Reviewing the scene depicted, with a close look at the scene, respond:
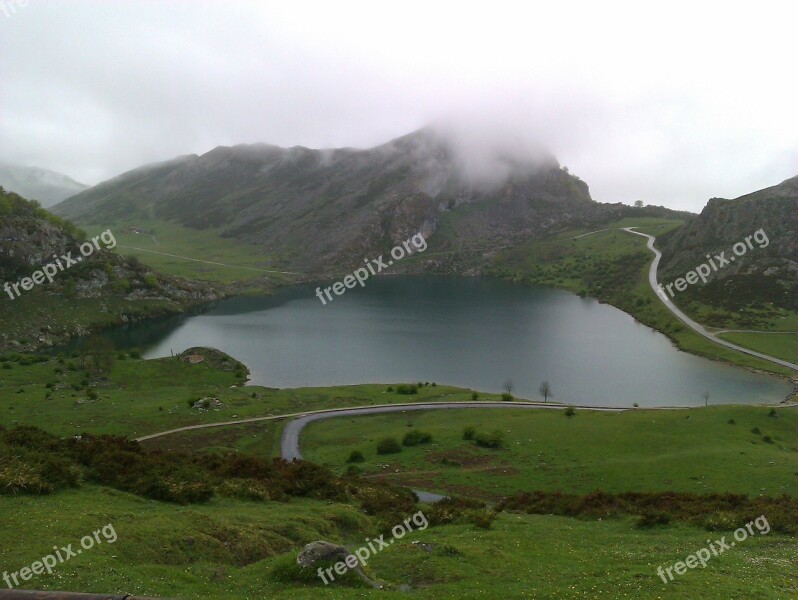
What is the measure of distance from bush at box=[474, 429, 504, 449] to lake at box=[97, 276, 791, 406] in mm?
33257

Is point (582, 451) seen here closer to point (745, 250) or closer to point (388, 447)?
point (388, 447)

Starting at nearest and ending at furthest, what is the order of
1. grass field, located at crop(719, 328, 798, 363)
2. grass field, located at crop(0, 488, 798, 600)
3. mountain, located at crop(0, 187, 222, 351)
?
grass field, located at crop(0, 488, 798, 600), grass field, located at crop(719, 328, 798, 363), mountain, located at crop(0, 187, 222, 351)

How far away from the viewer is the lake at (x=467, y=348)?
87.4m

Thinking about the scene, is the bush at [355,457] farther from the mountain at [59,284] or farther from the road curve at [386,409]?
the mountain at [59,284]

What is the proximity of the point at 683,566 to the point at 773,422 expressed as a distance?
4717 cm

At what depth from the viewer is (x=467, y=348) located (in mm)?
111688

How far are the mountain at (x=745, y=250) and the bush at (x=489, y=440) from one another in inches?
4595

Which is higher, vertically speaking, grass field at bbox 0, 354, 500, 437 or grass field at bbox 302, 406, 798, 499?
grass field at bbox 0, 354, 500, 437

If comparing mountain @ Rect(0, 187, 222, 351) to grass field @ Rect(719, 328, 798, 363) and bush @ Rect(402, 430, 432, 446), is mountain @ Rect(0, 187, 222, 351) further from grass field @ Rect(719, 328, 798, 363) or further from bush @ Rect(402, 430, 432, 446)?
grass field @ Rect(719, 328, 798, 363)

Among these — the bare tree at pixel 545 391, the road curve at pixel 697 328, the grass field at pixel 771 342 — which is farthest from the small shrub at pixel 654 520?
the grass field at pixel 771 342

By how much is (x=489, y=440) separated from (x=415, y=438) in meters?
7.11

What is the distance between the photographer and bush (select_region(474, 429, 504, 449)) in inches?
1901

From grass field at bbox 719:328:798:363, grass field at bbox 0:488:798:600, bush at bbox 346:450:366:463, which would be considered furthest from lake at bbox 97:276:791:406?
grass field at bbox 0:488:798:600

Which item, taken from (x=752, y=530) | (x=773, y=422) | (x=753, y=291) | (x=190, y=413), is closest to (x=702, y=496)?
(x=752, y=530)
